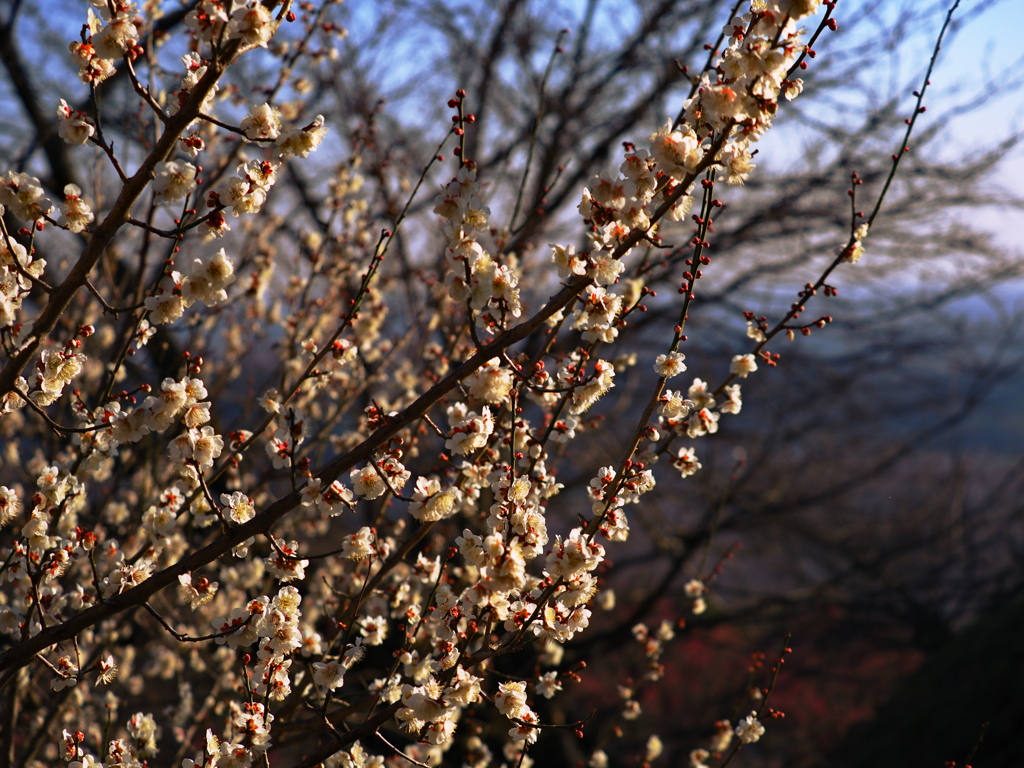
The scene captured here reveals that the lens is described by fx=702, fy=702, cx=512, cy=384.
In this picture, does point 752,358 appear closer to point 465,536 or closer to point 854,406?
point 465,536

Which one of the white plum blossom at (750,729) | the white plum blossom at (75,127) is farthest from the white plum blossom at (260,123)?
the white plum blossom at (750,729)

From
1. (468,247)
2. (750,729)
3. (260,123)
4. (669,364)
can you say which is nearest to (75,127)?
(260,123)

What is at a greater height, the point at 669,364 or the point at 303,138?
the point at 303,138

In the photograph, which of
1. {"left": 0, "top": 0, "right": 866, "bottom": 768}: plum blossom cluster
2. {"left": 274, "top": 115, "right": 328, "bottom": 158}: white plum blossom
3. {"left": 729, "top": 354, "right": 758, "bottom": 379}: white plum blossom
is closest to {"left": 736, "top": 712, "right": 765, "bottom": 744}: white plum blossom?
{"left": 0, "top": 0, "right": 866, "bottom": 768}: plum blossom cluster

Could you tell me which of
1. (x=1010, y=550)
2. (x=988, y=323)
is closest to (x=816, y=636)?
(x=1010, y=550)

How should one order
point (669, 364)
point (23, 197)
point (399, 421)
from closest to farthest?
point (23, 197), point (399, 421), point (669, 364)

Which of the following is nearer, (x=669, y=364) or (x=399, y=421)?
(x=399, y=421)

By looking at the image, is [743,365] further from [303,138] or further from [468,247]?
[303,138]

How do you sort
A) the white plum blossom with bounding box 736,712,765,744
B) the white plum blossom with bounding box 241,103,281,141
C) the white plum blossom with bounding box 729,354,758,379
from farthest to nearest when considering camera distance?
the white plum blossom with bounding box 736,712,765,744 < the white plum blossom with bounding box 729,354,758,379 < the white plum blossom with bounding box 241,103,281,141

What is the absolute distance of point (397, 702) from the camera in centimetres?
167

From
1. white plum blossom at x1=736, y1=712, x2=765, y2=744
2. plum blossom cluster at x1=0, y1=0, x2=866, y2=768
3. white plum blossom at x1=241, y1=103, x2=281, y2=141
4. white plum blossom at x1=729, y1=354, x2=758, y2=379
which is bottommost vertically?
white plum blossom at x1=736, y1=712, x2=765, y2=744

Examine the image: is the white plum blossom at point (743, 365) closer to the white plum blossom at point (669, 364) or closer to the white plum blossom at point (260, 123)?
the white plum blossom at point (669, 364)

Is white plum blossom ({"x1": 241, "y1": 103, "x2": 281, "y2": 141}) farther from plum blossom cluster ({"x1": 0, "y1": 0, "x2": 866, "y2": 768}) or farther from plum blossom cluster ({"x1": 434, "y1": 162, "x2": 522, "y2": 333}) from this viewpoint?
plum blossom cluster ({"x1": 434, "y1": 162, "x2": 522, "y2": 333})

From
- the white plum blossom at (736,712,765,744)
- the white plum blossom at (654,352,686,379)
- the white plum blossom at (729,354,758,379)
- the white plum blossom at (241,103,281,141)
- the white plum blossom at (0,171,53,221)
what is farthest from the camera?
the white plum blossom at (736,712,765,744)
